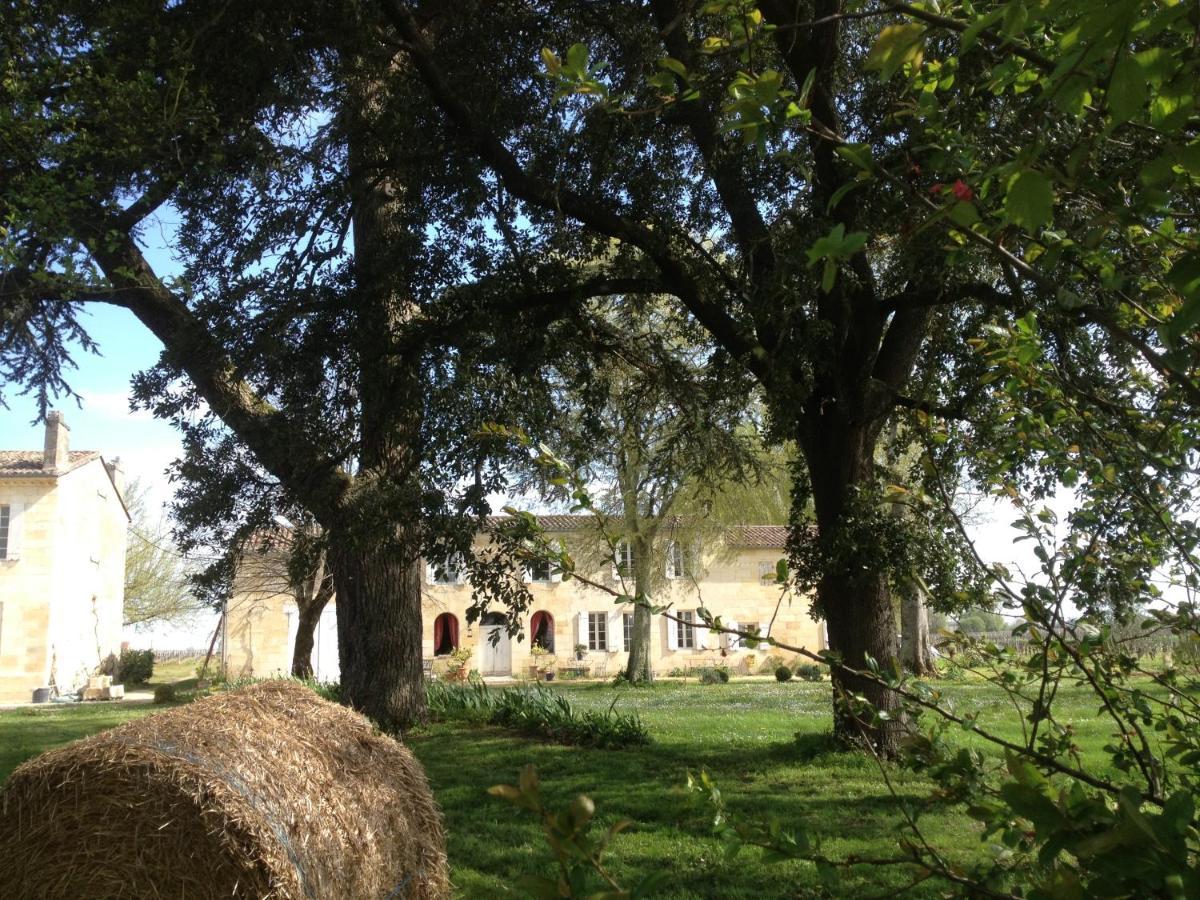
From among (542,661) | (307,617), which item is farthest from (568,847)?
(542,661)

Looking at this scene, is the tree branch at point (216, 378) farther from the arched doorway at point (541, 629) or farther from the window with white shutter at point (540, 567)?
the arched doorway at point (541, 629)

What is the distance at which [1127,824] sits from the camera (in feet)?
3.87

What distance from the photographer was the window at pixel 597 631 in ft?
117

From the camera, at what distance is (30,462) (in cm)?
2955

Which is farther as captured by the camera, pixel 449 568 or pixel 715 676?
pixel 715 676

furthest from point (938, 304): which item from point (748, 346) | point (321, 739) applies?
point (321, 739)

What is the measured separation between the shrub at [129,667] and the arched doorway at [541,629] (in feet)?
45.6

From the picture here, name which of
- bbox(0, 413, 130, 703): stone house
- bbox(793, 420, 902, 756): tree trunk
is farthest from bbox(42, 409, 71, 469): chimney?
bbox(793, 420, 902, 756): tree trunk

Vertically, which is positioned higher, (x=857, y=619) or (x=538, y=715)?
(x=857, y=619)

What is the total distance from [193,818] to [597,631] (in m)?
31.9

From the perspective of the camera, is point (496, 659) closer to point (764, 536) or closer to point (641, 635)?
point (641, 635)

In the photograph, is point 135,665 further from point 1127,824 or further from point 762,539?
point 1127,824

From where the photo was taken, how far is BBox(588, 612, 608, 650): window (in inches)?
1402

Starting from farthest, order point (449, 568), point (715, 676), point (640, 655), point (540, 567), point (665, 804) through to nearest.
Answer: point (715, 676) → point (640, 655) → point (449, 568) → point (665, 804) → point (540, 567)
